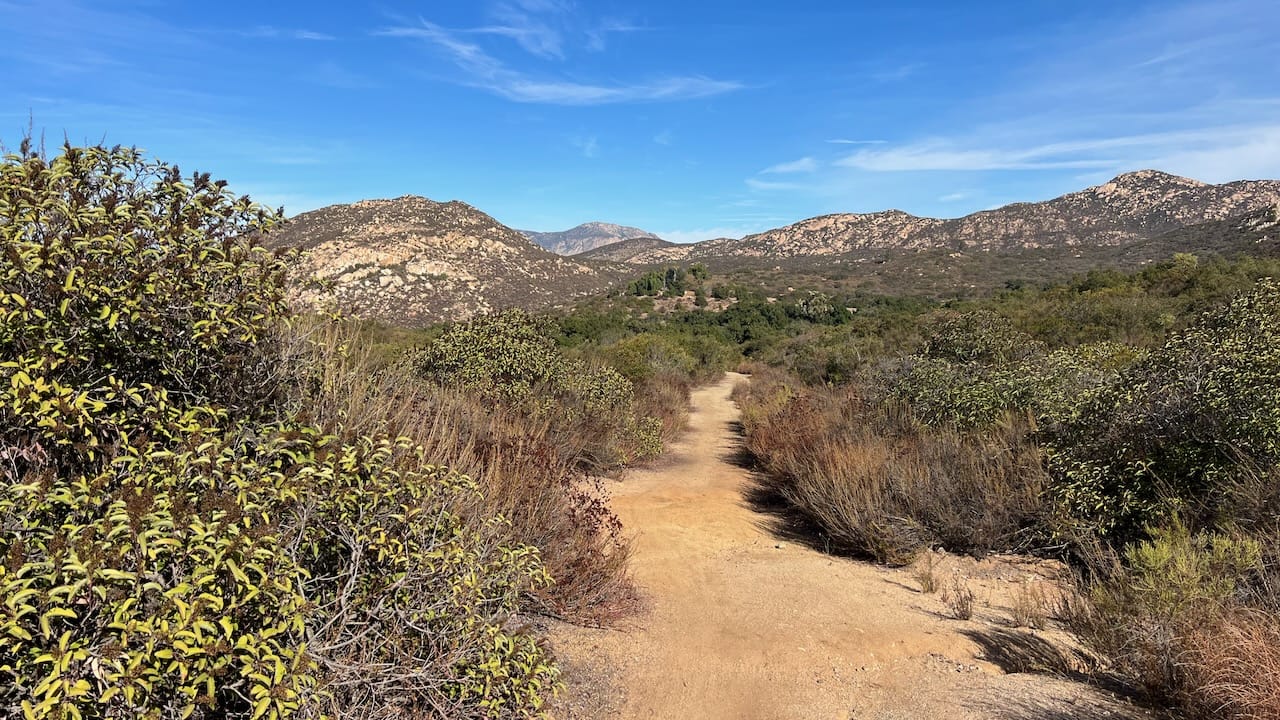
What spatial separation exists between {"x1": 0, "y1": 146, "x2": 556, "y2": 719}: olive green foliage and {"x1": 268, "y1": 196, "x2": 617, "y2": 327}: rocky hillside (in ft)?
127

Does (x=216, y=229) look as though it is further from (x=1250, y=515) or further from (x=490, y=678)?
(x=1250, y=515)

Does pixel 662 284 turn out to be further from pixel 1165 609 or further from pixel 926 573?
pixel 1165 609

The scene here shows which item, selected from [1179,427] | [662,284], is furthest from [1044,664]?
[662,284]

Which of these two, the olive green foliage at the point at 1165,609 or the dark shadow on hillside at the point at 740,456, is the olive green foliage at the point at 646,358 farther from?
the olive green foliage at the point at 1165,609

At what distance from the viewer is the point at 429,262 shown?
48781 millimetres

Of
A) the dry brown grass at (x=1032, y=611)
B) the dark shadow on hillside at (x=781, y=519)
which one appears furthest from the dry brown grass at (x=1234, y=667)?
the dark shadow on hillside at (x=781, y=519)

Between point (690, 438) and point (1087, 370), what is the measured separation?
7.13 m

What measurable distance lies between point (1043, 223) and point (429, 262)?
2605 inches

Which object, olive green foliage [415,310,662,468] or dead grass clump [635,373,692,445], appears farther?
dead grass clump [635,373,692,445]

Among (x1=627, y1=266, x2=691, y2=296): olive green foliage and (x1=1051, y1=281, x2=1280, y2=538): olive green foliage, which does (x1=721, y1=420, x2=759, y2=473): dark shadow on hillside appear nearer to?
(x1=1051, y1=281, x2=1280, y2=538): olive green foliage

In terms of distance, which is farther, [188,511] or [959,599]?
[959,599]

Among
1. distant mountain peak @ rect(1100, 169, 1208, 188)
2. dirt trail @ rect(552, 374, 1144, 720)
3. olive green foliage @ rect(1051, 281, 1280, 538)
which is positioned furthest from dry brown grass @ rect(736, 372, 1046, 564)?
distant mountain peak @ rect(1100, 169, 1208, 188)

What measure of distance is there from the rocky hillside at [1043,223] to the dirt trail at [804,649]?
6875cm

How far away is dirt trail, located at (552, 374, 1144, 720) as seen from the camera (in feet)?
11.7
